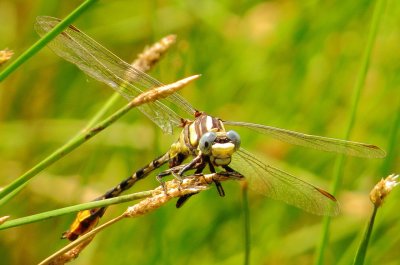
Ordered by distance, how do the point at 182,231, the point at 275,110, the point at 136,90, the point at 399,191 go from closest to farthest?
the point at 136,90 < the point at 399,191 < the point at 182,231 < the point at 275,110

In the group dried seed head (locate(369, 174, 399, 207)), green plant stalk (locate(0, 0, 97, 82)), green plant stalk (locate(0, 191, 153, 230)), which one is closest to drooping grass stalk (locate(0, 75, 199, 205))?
green plant stalk (locate(0, 191, 153, 230))

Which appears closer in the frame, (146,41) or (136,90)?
(136,90)

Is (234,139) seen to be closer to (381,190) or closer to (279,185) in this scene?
(279,185)

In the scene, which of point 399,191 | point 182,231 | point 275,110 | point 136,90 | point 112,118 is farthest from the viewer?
point 275,110

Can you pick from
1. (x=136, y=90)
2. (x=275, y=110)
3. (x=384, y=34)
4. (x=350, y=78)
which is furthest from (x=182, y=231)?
(x=384, y=34)

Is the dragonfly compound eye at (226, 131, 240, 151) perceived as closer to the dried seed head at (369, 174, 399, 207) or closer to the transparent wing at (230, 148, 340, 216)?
the transparent wing at (230, 148, 340, 216)

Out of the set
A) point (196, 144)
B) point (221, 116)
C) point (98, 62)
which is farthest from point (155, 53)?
point (221, 116)

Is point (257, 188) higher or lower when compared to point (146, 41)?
lower

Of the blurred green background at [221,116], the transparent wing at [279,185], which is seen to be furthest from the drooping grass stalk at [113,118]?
the blurred green background at [221,116]

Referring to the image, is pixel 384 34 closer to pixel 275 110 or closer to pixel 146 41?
pixel 275 110

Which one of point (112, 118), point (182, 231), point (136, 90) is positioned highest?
point (136, 90)
